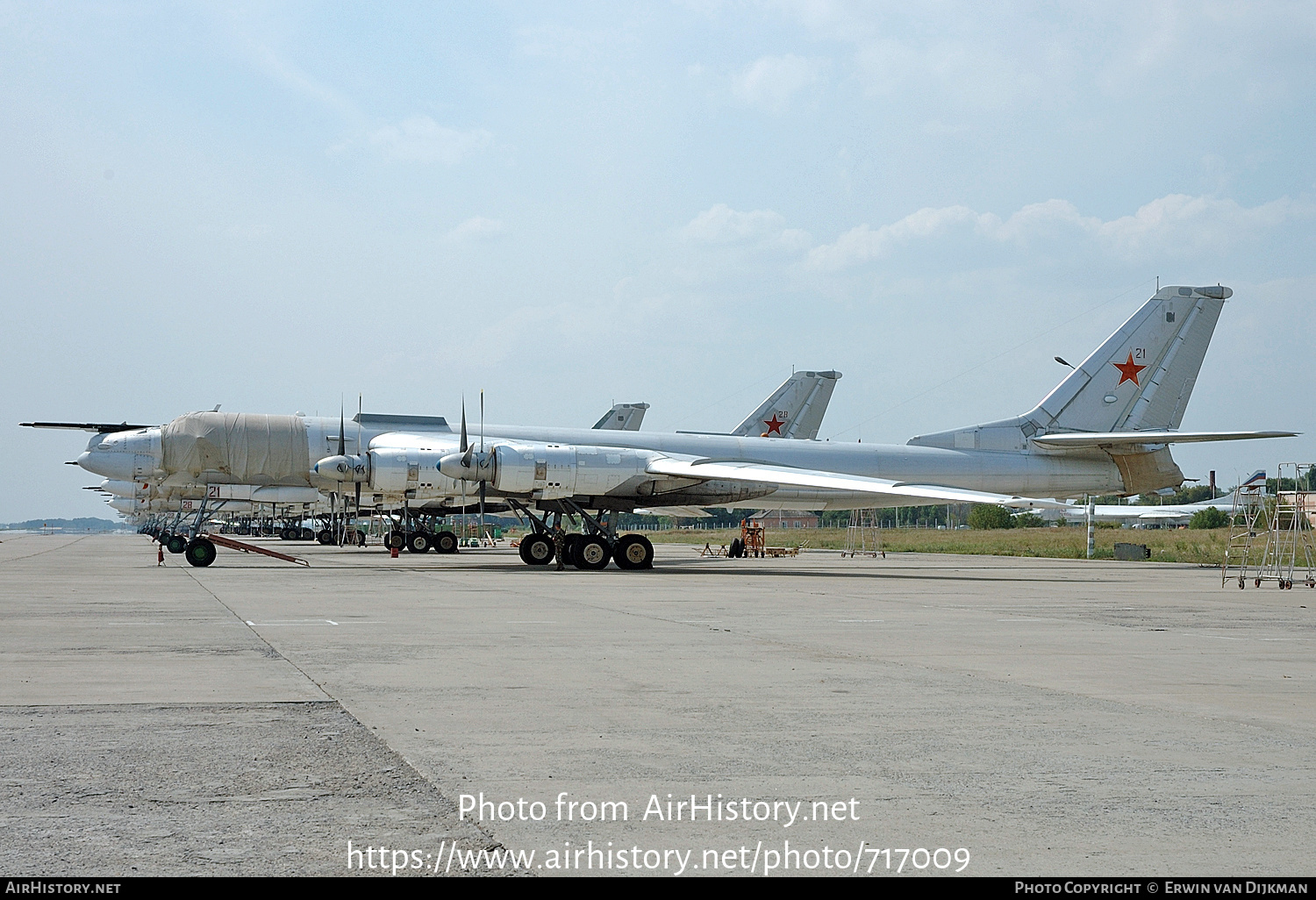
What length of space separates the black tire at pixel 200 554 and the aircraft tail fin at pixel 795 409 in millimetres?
26877

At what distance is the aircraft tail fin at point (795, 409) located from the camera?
51656mm

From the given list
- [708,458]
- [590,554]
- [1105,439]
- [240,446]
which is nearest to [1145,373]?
[1105,439]

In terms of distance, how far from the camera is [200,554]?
29234 mm

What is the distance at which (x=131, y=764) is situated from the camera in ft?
18.1

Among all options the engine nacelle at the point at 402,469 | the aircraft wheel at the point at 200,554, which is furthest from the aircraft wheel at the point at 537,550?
the aircraft wheel at the point at 200,554

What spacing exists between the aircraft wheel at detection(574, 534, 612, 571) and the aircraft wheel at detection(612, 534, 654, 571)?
1.39 feet

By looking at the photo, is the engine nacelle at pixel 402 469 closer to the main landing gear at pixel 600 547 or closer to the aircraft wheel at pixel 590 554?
the main landing gear at pixel 600 547

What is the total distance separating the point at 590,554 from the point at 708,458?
572 centimetres

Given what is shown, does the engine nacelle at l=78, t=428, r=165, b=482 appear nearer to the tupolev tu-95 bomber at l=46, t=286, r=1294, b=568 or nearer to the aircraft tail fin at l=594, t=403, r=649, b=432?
the tupolev tu-95 bomber at l=46, t=286, r=1294, b=568

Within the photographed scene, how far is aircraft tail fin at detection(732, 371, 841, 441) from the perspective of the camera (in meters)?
51.7

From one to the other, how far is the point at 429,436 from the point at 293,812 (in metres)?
28.4

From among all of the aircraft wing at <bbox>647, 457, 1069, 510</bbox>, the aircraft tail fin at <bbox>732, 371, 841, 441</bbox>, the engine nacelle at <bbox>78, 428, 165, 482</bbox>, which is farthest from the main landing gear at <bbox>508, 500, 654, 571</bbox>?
the aircraft tail fin at <bbox>732, 371, 841, 441</bbox>

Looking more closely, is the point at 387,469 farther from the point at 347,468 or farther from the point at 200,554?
the point at 200,554

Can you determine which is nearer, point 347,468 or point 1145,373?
point 347,468
